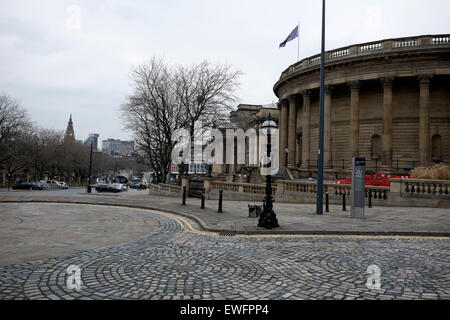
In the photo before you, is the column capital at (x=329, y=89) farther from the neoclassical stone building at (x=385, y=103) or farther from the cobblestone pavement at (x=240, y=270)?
the cobblestone pavement at (x=240, y=270)

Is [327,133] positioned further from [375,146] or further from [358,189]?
[358,189]

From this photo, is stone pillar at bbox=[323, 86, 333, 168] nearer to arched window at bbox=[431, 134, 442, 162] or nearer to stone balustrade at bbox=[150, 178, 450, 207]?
arched window at bbox=[431, 134, 442, 162]

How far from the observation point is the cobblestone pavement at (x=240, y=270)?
4.19 meters

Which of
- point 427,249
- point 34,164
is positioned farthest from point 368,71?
point 34,164

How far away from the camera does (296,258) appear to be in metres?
6.10

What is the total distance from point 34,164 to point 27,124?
14.7 meters

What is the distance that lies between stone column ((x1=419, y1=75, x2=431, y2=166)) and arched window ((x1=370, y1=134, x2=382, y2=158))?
3.93m

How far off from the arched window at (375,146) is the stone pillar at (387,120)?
227cm

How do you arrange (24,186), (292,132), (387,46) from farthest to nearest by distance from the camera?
1. (24,186)
2. (292,132)
3. (387,46)

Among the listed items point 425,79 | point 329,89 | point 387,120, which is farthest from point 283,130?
point 425,79

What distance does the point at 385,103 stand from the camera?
1096 inches

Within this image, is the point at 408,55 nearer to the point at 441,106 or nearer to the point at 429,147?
the point at 441,106

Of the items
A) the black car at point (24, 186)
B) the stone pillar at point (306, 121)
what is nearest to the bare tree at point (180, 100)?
the stone pillar at point (306, 121)

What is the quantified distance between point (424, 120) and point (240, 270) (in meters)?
27.9
